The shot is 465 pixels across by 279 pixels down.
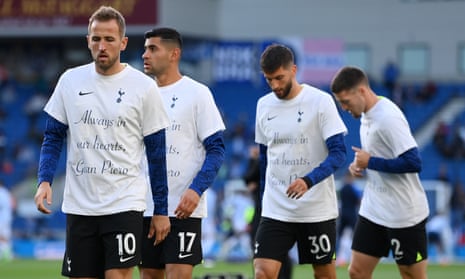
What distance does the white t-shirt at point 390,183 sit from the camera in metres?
11.5

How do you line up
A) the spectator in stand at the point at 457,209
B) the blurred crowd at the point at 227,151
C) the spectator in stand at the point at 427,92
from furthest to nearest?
the spectator in stand at the point at 427,92
the spectator in stand at the point at 457,209
the blurred crowd at the point at 227,151

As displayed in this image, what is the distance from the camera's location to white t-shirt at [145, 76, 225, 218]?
1048cm

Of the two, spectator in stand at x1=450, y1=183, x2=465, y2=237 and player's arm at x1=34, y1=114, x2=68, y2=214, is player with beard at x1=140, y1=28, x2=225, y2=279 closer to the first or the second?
player's arm at x1=34, y1=114, x2=68, y2=214

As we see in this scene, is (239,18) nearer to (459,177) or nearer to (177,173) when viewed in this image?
(459,177)

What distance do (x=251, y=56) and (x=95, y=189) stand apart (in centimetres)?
3909

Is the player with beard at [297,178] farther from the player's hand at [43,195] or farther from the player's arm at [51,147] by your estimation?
the player's hand at [43,195]

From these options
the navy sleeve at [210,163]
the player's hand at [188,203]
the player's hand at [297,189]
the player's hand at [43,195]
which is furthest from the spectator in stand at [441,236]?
the player's hand at [43,195]

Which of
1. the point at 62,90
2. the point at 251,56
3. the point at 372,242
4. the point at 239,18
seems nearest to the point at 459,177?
the point at 251,56

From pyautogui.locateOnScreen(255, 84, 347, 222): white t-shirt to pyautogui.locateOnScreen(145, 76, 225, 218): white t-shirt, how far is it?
2.65ft

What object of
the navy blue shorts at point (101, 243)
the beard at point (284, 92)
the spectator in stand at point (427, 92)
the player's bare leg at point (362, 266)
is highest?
the beard at point (284, 92)

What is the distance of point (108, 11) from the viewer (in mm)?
8805

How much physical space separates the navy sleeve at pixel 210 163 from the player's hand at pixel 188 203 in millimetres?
65

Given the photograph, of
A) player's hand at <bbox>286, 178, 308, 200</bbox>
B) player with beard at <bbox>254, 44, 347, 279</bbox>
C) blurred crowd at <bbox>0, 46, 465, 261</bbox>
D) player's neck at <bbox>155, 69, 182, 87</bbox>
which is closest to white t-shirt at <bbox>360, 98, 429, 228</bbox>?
player with beard at <bbox>254, 44, 347, 279</bbox>

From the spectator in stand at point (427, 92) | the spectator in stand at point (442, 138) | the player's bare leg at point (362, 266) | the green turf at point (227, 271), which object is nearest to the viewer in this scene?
the player's bare leg at point (362, 266)
